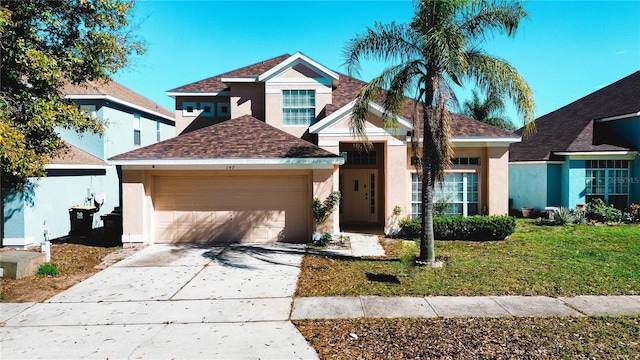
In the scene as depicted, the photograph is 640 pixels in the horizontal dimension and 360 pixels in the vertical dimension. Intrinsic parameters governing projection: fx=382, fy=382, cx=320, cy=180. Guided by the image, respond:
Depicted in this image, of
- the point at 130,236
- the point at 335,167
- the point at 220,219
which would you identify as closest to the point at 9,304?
the point at 130,236

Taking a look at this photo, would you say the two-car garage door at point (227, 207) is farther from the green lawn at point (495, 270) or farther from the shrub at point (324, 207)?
the green lawn at point (495, 270)

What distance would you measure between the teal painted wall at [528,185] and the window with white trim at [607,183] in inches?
72.3

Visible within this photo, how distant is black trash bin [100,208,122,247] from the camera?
43.0 ft

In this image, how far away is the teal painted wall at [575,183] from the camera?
18.1m

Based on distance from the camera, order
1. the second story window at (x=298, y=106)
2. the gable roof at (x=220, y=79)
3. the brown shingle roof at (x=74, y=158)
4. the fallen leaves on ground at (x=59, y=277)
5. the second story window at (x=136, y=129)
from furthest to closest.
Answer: the second story window at (x=136, y=129) → the gable roof at (x=220, y=79) → the second story window at (x=298, y=106) → the brown shingle roof at (x=74, y=158) → the fallen leaves on ground at (x=59, y=277)

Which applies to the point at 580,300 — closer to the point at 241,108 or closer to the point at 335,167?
the point at 335,167

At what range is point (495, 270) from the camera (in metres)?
9.46

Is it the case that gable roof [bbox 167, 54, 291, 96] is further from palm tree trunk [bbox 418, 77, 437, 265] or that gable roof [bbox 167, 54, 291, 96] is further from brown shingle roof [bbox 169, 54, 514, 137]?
palm tree trunk [bbox 418, 77, 437, 265]

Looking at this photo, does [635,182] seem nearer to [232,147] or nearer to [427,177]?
[427,177]

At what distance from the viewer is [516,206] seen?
20750 mm

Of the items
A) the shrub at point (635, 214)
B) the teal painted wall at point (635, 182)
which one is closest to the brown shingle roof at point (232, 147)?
the shrub at point (635, 214)

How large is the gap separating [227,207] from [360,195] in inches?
261

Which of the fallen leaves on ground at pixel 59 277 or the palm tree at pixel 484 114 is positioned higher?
the palm tree at pixel 484 114

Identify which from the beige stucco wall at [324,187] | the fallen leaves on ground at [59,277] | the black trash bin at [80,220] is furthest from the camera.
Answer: the black trash bin at [80,220]
